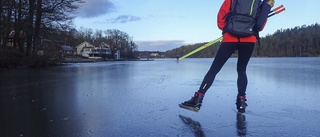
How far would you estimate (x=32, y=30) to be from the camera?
28016mm

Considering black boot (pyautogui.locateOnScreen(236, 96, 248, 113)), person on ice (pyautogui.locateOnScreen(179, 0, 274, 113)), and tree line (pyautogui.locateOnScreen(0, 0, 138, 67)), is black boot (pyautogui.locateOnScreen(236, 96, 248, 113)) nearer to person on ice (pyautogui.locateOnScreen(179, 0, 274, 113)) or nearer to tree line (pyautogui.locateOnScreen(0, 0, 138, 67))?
person on ice (pyautogui.locateOnScreen(179, 0, 274, 113))

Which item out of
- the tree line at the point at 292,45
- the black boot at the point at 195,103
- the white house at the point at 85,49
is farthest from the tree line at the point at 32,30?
the tree line at the point at 292,45

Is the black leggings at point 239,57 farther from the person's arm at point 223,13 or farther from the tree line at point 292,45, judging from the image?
the tree line at point 292,45

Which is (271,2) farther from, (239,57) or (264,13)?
(239,57)

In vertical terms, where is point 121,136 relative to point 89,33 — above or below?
below

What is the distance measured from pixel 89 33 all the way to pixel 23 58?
5350 inches

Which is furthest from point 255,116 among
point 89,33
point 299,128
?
point 89,33

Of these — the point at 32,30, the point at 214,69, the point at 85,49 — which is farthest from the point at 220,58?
the point at 85,49

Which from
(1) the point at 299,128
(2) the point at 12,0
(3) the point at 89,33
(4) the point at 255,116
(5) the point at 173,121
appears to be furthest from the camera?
(3) the point at 89,33

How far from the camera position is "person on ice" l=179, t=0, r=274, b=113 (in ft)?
14.6

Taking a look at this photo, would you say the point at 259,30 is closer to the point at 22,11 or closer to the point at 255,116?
the point at 255,116

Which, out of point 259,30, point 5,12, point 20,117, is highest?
point 5,12

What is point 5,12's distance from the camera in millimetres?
26094

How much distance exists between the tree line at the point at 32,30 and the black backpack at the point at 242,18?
892 inches
